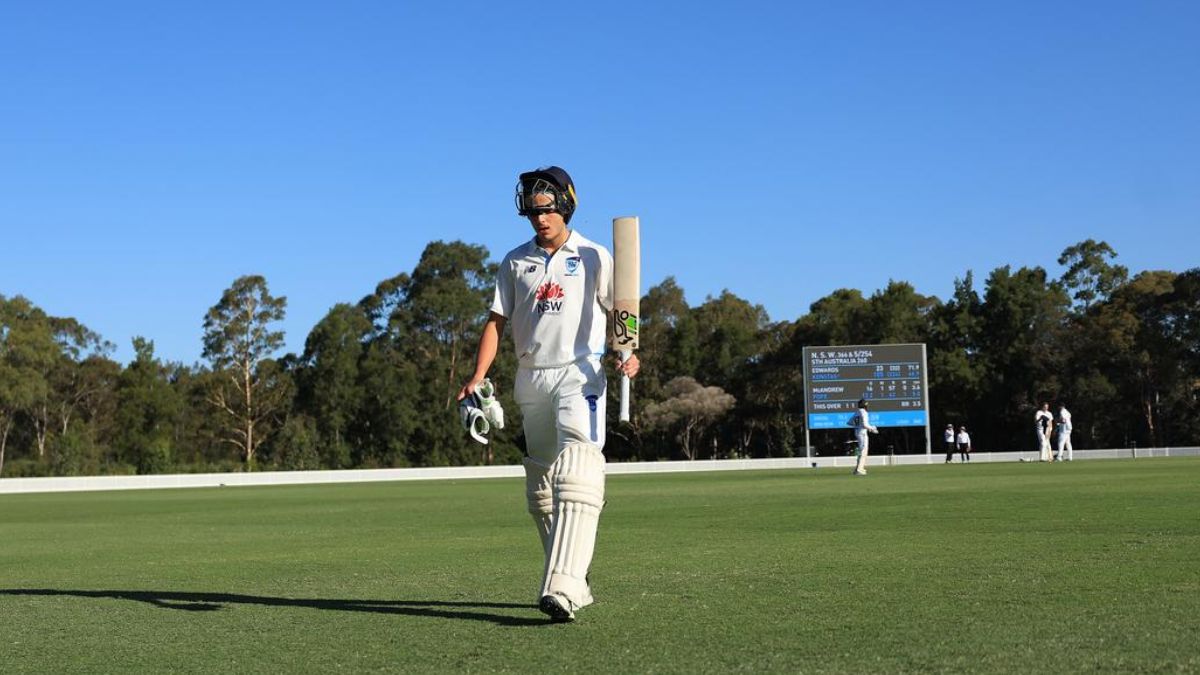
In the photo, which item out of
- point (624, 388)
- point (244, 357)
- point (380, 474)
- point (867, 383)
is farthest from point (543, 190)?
point (244, 357)

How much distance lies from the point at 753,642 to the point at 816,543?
5307mm

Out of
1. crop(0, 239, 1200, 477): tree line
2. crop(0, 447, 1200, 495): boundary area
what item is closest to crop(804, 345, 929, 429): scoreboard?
crop(0, 447, 1200, 495): boundary area

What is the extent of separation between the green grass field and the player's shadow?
23mm

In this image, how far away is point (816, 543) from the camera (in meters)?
10.6

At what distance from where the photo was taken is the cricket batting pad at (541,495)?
709cm

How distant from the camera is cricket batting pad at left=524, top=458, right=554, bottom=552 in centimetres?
709

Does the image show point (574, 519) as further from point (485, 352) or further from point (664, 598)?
point (485, 352)

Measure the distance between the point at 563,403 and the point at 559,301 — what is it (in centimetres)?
55

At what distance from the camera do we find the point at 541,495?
23.3 ft

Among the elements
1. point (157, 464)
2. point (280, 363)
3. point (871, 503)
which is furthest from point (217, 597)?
point (280, 363)

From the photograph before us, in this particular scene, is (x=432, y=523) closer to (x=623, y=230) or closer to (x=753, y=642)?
(x=623, y=230)

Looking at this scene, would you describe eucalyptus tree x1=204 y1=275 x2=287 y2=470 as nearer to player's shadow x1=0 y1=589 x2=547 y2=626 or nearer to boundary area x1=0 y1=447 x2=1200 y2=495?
boundary area x1=0 y1=447 x2=1200 y2=495

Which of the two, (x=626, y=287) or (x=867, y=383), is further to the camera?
(x=867, y=383)

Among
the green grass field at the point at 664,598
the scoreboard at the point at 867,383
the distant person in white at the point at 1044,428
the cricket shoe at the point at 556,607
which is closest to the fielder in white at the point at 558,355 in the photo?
the cricket shoe at the point at 556,607
